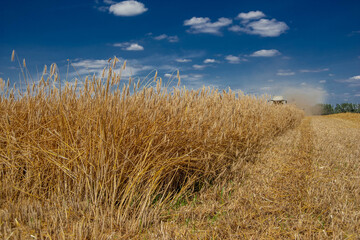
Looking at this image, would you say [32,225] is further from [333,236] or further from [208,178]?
[333,236]

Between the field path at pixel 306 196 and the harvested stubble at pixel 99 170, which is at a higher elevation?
the harvested stubble at pixel 99 170

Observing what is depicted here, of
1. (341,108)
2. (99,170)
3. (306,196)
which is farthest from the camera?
(341,108)

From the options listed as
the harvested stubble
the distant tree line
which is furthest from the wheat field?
the distant tree line

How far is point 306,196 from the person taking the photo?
246 centimetres

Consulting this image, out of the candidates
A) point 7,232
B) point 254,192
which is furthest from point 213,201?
point 7,232

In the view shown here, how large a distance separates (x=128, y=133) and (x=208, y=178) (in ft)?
3.85

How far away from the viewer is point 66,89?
Result: 267 centimetres

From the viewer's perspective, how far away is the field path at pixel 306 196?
1.85 m

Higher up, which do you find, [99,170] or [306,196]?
[99,170]

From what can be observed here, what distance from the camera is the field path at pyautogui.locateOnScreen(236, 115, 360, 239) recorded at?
1852 millimetres

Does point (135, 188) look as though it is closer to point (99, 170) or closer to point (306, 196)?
point (99, 170)

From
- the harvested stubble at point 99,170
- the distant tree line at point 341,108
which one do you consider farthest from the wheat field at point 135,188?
the distant tree line at point 341,108

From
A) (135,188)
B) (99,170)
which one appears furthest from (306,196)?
(99,170)

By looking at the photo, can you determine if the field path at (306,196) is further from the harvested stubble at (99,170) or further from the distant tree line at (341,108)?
the distant tree line at (341,108)
